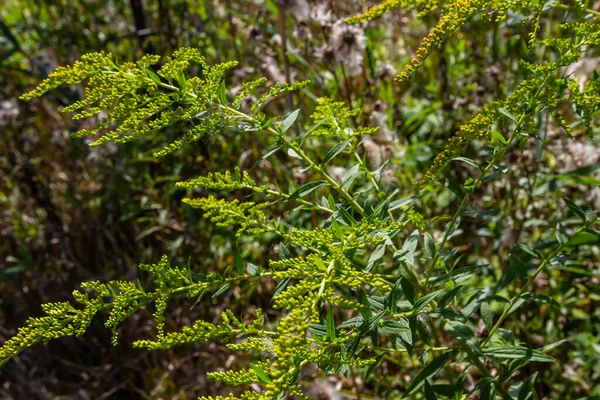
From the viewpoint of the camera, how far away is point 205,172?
8.18 ft

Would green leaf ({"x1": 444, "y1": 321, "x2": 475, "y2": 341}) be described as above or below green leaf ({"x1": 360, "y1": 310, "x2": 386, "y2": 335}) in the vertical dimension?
below

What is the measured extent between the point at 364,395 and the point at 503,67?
1268 millimetres

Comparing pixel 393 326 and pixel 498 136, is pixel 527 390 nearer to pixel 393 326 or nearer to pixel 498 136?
pixel 393 326

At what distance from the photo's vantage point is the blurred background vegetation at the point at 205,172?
2060mm

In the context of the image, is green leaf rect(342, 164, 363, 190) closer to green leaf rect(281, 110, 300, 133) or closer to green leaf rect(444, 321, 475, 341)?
green leaf rect(281, 110, 300, 133)

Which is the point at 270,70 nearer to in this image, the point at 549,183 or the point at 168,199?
the point at 168,199

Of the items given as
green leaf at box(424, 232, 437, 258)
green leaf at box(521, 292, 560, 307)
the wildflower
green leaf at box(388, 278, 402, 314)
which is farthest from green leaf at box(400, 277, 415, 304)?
the wildflower

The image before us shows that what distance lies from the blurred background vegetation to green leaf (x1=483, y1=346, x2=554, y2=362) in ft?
1.62

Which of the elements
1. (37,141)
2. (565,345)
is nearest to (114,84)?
(565,345)

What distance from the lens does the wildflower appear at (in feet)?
6.61

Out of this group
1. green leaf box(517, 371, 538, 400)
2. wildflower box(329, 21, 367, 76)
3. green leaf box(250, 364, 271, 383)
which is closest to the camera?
green leaf box(250, 364, 271, 383)

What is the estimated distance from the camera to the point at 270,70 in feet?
7.25

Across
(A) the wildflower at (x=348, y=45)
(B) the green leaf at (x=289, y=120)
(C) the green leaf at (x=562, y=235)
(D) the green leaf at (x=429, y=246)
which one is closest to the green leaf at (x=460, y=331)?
(D) the green leaf at (x=429, y=246)

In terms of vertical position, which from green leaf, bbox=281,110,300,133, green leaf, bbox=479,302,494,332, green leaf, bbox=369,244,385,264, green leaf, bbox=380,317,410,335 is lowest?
green leaf, bbox=479,302,494,332
